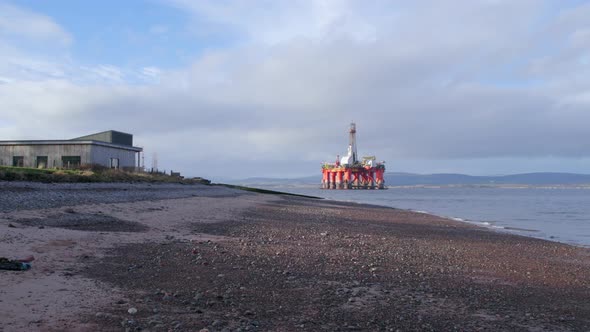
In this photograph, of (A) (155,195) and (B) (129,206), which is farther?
(A) (155,195)

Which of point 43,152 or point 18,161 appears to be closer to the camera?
point 18,161

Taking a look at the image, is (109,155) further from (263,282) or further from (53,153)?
(263,282)

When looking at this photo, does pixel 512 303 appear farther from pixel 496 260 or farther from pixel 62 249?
pixel 62 249

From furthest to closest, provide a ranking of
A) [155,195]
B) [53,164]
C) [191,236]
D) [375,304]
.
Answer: [53,164]
[155,195]
[191,236]
[375,304]

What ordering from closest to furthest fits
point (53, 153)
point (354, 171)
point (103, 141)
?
point (53, 153), point (103, 141), point (354, 171)

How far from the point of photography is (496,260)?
13.5m

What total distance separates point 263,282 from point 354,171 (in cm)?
13745

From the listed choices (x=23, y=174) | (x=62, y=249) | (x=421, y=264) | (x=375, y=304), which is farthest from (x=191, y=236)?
(x=23, y=174)

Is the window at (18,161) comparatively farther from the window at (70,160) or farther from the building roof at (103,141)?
the window at (70,160)

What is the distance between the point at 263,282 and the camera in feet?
29.1

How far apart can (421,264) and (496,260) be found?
2814 mm

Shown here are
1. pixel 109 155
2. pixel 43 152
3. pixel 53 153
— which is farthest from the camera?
pixel 109 155

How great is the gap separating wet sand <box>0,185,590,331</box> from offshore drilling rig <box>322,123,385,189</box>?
130 meters

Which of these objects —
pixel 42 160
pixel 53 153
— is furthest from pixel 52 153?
pixel 42 160
